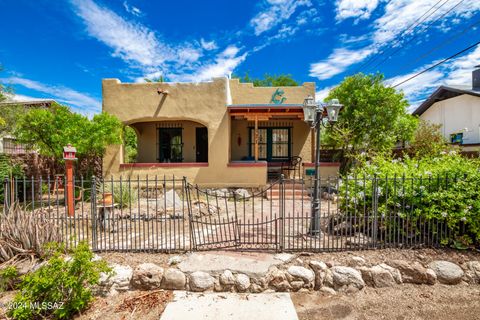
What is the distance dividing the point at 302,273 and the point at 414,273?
5.51 ft

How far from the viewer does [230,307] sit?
3021mm

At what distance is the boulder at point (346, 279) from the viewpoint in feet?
11.2

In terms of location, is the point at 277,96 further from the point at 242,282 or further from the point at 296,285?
the point at 242,282

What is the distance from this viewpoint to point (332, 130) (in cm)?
1091

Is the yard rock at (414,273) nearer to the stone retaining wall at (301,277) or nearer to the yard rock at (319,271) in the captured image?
the stone retaining wall at (301,277)

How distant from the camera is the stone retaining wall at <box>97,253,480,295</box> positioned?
132 inches

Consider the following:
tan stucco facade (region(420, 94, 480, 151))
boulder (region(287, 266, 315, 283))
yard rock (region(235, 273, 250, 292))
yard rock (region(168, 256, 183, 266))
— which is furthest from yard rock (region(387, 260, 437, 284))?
tan stucco facade (region(420, 94, 480, 151))

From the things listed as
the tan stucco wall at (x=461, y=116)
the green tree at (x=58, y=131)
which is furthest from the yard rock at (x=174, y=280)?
the tan stucco wall at (x=461, y=116)

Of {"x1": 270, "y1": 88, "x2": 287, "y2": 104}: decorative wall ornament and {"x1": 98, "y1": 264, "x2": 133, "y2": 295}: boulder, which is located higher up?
{"x1": 270, "y1": 88, "x2": 287, "y2": 104}: decorative wall ornament

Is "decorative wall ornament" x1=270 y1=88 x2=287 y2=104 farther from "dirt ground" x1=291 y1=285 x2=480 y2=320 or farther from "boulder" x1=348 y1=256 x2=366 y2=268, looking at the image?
"dirt ground" x1=291 y1=285 x2=480 y2=320

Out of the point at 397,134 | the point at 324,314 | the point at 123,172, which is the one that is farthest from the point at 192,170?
the point at 397,134

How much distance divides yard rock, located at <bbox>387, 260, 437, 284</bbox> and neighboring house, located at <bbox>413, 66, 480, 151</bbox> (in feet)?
41.4

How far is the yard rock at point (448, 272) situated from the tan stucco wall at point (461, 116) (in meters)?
14.1

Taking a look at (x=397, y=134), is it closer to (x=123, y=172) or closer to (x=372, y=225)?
(x=372, y=225)
